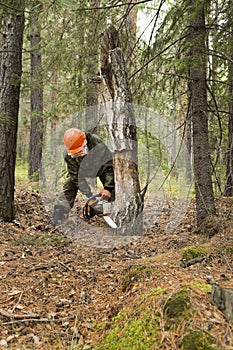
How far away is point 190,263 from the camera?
11.4ft

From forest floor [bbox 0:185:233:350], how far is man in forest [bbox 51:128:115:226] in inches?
37.4

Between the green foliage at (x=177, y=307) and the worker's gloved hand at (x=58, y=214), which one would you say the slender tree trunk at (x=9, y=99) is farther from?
the green foliage at (x=177, y=307)

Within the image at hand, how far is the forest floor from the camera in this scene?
2277 mm

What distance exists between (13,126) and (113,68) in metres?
1.92

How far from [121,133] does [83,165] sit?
3.04 ft

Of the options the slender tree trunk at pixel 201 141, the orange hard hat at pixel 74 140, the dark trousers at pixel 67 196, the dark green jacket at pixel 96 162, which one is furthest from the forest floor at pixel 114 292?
the orange hard hat at pixel 74 140

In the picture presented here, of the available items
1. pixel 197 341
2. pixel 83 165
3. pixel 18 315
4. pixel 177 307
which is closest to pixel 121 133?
pixel 83 165

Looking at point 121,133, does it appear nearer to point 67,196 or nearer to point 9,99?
point 67,196

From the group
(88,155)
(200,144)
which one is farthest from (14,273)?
(200,144)

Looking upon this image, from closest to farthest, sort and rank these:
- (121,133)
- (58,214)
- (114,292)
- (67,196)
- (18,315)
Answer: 1. (18,315)
2. (114,292)
3. (121,133)
4. (58,214)
5. (67,196)

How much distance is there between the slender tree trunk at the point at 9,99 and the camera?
5.66 meters

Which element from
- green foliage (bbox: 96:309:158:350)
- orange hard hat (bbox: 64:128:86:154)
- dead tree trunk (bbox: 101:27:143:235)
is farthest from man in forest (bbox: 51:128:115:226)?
green foliage (bbox: 96:309:158:350)

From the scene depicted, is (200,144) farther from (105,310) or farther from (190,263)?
(105,310)

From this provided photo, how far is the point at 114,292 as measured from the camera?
352cm
